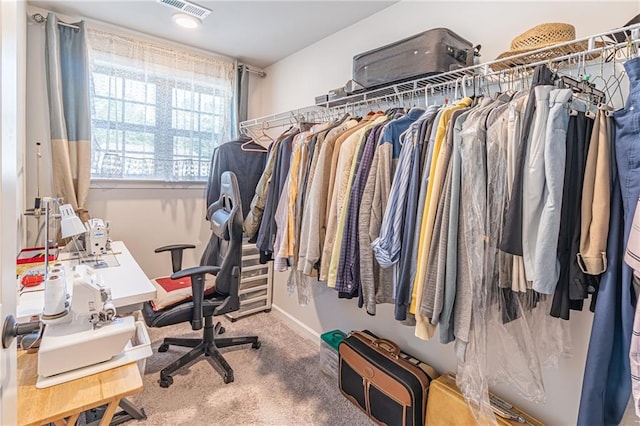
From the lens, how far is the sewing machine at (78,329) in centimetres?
105

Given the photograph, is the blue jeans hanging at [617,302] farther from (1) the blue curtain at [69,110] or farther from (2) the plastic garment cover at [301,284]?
(1) the blue curtain at [69,110]

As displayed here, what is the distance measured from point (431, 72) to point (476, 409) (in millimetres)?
1359

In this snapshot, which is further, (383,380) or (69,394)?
(383,380)

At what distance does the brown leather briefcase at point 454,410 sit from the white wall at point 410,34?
0.10 metres

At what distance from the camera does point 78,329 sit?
112cm

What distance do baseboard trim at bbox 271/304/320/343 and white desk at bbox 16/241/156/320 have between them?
1430 mm

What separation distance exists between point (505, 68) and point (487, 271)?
815mm

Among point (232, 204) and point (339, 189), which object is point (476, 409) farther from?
point (232, 204)

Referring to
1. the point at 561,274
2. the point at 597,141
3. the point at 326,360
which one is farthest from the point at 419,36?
the point at 326,360

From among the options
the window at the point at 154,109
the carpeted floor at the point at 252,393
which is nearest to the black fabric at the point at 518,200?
the carpeted floor at the point at 252,393

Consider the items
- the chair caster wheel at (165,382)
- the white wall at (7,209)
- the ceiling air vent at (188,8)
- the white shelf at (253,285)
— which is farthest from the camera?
the white shelf at (253,285)

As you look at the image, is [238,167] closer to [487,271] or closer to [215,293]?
[215,293]

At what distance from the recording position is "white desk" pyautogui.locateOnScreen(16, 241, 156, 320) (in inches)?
53.7

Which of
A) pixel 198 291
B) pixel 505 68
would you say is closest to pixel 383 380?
pixel 198 291
